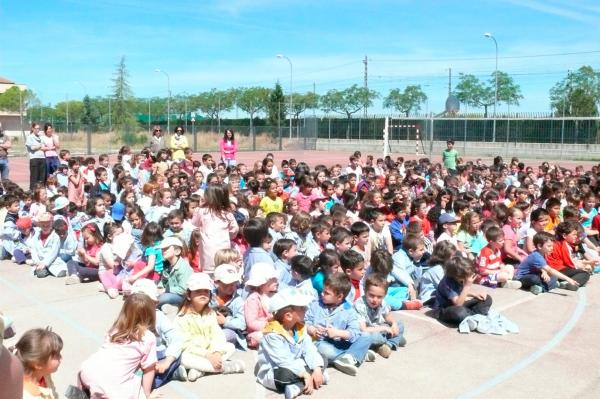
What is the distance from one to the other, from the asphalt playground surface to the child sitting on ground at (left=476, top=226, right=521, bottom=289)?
19 cm

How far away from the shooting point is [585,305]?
24.1 feet

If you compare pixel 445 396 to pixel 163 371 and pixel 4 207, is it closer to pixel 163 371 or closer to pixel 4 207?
pixel 163 371

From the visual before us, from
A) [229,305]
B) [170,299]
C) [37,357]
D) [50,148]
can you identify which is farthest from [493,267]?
[50,148]

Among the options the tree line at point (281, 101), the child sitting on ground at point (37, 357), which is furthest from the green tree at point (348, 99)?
the child sitting on ground at point (37, 357)

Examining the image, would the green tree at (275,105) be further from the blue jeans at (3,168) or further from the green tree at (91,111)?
the blue jeans at (3,168)

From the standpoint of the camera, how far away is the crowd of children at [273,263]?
464cm

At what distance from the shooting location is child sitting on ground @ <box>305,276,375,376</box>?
204 inches

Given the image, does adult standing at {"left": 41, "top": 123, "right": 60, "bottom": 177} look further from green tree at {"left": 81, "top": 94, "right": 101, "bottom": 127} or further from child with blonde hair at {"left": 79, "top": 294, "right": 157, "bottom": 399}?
green tree at {"left": 81, "top": 94, "right": 101, "bottom": 127}

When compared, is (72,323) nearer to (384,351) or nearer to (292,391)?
(292,391)

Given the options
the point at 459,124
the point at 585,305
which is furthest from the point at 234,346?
the point at 459,124

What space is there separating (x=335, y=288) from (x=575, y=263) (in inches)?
186

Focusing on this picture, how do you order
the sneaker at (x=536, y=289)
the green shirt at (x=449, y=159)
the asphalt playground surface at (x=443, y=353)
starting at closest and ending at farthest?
1. the asphalt playground surface at (x=443, y=353)
2. the sneaker at (x=536, y=289)
3. the green shirt at (x=449, y=159)

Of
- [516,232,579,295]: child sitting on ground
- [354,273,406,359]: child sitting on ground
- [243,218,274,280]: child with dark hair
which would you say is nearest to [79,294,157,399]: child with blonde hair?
[354,273,406,359]: child sitting on ground

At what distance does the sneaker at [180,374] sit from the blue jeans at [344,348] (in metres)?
1.11
